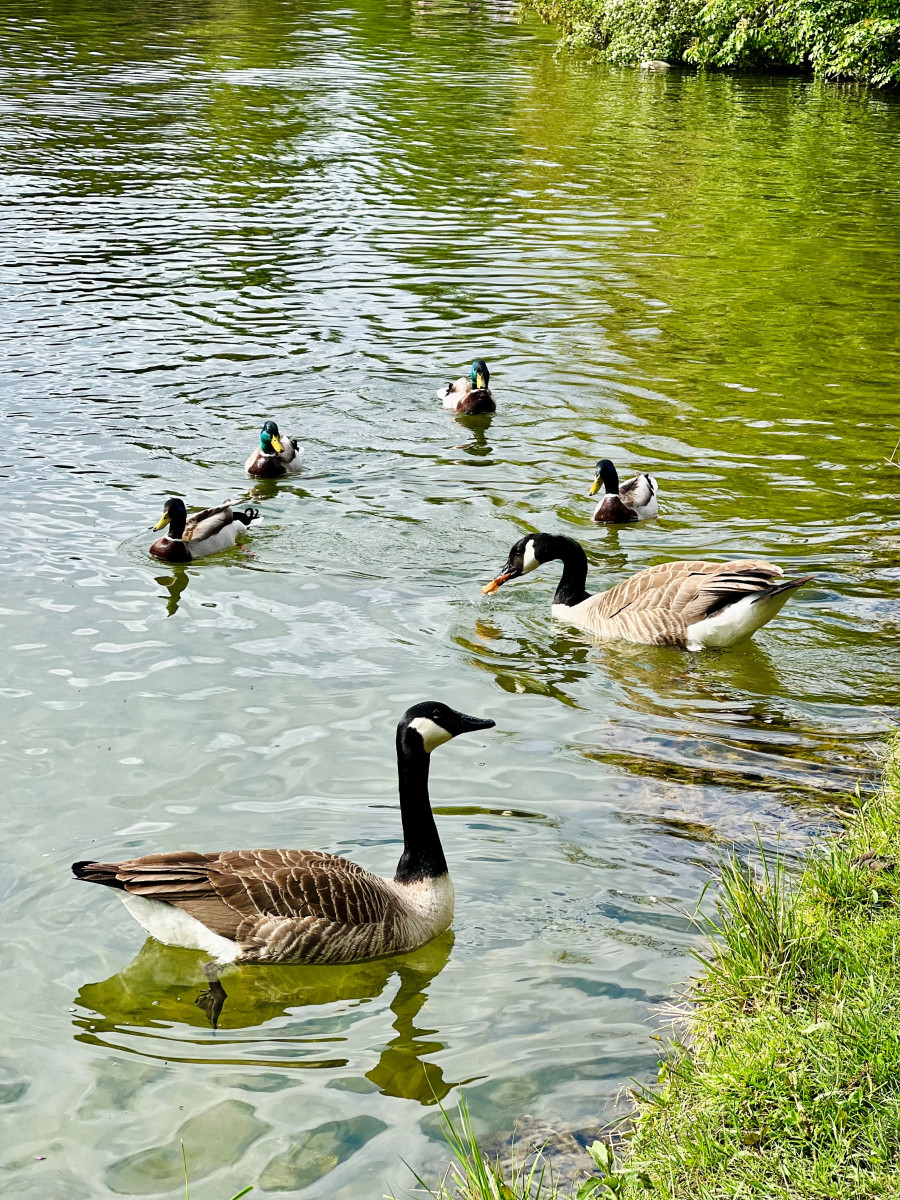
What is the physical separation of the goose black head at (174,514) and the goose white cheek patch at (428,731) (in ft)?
18.1

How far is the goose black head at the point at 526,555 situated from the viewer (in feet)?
36.7

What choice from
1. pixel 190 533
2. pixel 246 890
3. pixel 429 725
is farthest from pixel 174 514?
pixel 246 890

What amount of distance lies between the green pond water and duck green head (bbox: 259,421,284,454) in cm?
45

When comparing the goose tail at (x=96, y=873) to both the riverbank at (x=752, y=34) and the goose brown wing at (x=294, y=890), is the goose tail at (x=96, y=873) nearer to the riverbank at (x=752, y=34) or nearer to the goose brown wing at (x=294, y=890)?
the goose brown wing at (x=294, y=890)

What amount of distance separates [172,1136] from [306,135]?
106 feet

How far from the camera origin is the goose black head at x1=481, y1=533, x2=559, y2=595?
1120cm

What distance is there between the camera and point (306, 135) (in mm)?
33906

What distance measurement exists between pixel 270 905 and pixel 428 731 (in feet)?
4.27

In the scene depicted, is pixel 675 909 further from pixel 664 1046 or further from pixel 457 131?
pixel 457 131

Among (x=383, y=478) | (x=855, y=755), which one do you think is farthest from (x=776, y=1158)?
(x=383, y=478)

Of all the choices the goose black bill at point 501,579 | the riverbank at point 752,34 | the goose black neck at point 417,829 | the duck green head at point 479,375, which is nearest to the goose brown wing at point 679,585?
the goose black bill at point 501,579

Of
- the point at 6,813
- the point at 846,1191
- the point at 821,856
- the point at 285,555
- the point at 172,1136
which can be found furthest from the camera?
the point at 285,555

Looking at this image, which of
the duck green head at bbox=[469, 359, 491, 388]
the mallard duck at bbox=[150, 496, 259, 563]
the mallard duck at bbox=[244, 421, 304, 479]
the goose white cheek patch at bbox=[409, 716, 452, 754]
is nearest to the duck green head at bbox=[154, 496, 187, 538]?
the mallard duck at bbox=[150, 496, 259, 563]

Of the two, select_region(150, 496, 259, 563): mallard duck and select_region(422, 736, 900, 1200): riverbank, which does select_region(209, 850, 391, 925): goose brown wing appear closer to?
select_region(422, 736, 900, 1200): riverbank
